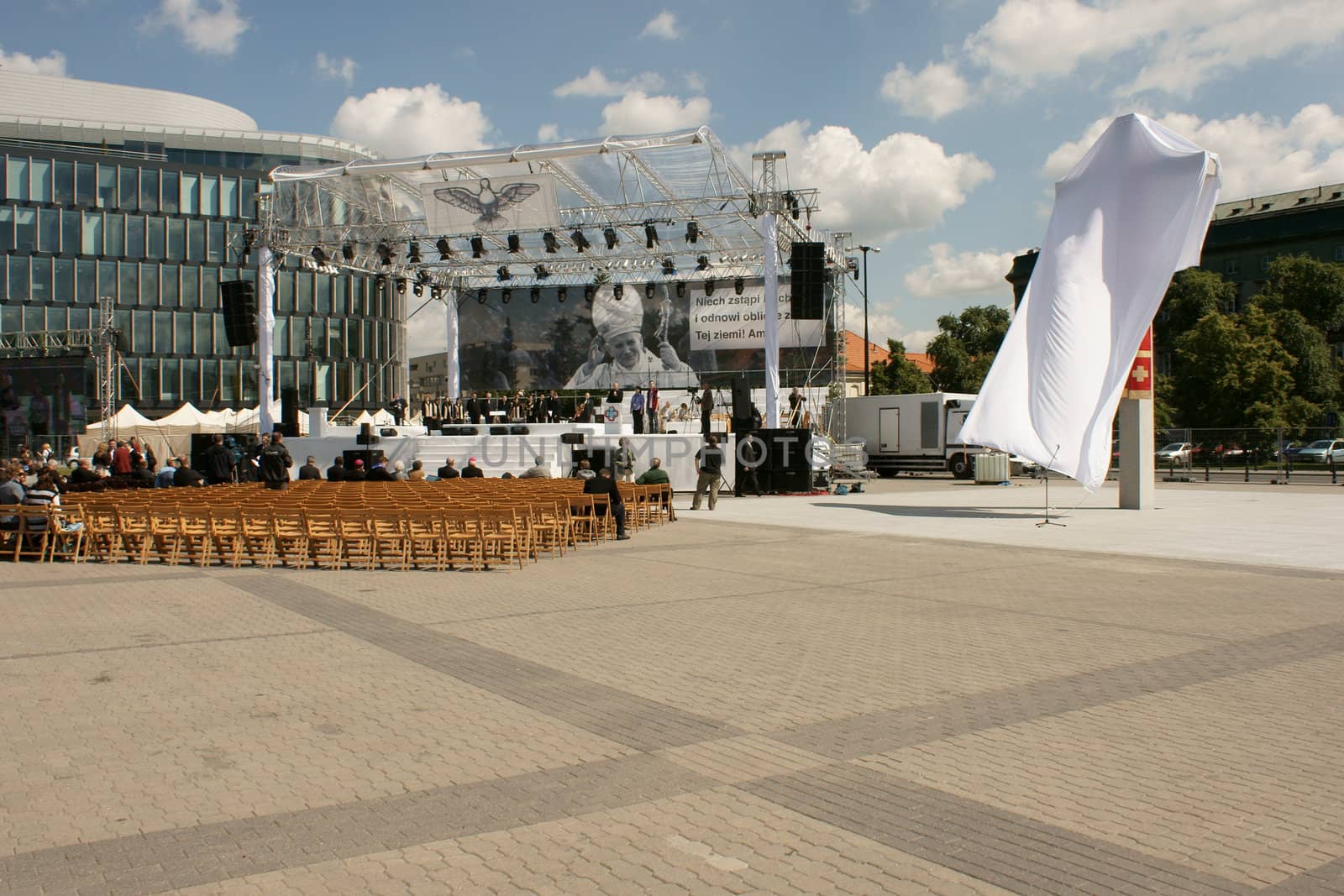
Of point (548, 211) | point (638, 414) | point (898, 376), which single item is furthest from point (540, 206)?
point (898, 376)

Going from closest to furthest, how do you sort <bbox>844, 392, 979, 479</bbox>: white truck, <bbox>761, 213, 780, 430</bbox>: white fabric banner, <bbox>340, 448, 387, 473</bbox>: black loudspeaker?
<bbox>340, 448, 387, 473</bbox>: black loudspeaker → <bbox>761, 213, 780, 430</bbox>: white fabric banner → <bbox>844, 392, 979, 479</bbox>: white truck

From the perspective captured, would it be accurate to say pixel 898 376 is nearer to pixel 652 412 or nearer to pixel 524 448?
pixel 652 412

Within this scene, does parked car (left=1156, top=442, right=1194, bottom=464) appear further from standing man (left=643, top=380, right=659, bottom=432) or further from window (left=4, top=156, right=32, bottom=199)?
window (left=4, top=156, right=32, bottom=199)

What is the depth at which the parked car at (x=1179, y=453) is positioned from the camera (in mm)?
37156

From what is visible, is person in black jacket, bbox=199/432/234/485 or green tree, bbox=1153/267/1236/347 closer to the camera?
person in black jacket, bbox=199/432/234/485

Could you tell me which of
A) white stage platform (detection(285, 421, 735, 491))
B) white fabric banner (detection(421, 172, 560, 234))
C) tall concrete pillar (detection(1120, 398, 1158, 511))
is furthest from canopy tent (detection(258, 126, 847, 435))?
tall concrete pillar (detection(1120, 398, 1158, 511))

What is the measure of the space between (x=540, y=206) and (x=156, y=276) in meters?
37.2

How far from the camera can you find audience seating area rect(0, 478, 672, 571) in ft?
42.4

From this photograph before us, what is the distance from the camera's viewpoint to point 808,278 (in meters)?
26.0

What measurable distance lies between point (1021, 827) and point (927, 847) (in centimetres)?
46

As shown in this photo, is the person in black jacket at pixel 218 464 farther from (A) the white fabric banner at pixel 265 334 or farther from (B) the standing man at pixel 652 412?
(B) the standing man at pixel 652 412

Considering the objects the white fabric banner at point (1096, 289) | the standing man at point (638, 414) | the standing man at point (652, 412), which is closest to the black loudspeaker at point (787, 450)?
the standing man at point (638, 414)

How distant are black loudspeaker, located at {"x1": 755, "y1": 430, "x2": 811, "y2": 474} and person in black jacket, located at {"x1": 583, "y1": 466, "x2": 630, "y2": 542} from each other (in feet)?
35.8

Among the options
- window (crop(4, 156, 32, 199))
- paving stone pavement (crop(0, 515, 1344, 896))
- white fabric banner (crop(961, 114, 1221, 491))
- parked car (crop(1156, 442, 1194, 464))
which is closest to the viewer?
paving stone pavement (crop(0, 515, 1344, 896))
